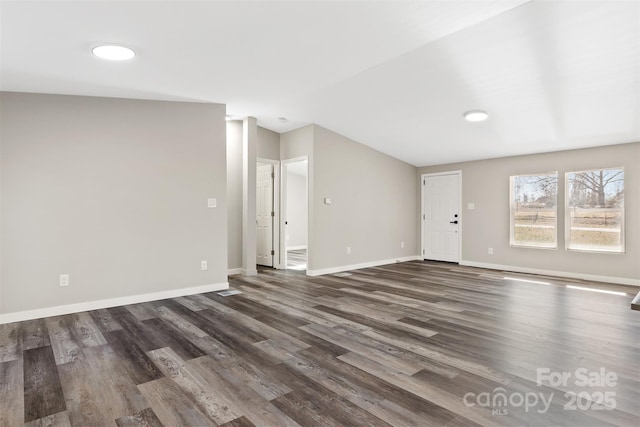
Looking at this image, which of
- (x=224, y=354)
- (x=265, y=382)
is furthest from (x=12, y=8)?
(x=265, y=382)

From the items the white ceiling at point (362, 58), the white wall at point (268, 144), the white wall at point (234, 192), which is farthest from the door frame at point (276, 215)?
the white ceiling at point (362, 58)

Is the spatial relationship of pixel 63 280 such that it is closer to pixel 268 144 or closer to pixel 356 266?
pixel 268 144

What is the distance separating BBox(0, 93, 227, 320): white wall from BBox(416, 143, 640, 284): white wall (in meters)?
5.23

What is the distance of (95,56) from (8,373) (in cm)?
260

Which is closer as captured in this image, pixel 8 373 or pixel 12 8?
pixel 12 8

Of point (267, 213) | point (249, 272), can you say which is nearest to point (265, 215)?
point (267, 213)

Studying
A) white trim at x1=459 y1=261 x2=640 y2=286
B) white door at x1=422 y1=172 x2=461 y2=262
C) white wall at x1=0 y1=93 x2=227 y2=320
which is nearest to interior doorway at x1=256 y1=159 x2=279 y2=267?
white wall at x1=0 y1=93 x2=227 y2=320

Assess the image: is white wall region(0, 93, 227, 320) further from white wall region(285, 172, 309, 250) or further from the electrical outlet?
white wall region(285, 172, 309, 250)

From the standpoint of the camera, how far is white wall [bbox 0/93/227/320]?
352cm

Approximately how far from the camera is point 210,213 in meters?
4.77

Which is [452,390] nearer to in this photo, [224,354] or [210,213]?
[224,354]

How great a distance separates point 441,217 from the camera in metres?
7.77

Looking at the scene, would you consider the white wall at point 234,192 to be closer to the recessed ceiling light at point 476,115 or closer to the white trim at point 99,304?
the white trim at point 99,304

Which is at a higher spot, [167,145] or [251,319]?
[167,145]
